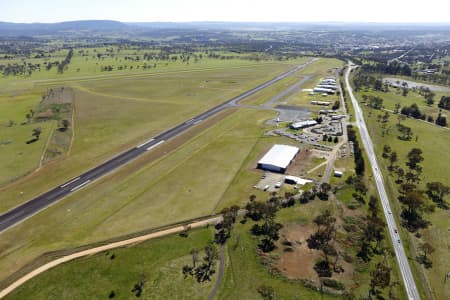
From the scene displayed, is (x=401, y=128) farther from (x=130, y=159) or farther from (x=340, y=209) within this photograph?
(x=130, y=159)

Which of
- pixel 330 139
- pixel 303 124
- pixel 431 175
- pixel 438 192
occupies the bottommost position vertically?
pixel 438 192

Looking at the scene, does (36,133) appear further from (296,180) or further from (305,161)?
(305,161)

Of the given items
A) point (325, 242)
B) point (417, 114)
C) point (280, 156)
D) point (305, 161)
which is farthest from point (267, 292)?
point (417, 114)

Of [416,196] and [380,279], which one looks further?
[416,196]

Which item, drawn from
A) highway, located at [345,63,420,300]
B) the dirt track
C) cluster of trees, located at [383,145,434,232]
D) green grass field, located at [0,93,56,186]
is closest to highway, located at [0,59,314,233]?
green grass field, located at [0,93,56,186]

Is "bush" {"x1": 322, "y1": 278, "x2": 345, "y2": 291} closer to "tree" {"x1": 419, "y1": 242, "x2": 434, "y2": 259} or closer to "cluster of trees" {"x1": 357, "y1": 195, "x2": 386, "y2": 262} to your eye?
"cluster of trees" {"x1": 357, "y1": 195, "x2": 386, "y2": 262}

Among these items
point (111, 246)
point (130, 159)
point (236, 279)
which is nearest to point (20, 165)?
point (130, 159)

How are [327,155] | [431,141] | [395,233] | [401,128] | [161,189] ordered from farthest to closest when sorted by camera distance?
1. [401,128]
2. [431,141]
3. [327,155]
4. [161,189]
5. [395,233]
